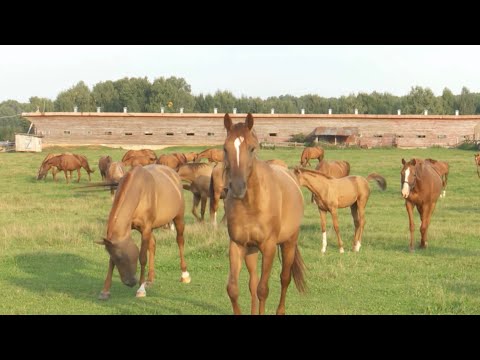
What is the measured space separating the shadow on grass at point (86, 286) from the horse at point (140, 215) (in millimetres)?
292

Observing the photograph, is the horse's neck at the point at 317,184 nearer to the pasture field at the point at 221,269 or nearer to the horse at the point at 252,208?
the pasture field at the point at 221,269

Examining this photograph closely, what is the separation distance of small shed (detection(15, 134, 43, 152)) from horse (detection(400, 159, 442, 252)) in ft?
138

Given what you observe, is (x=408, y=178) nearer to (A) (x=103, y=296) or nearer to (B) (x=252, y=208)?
(A) (x=103, y=296)

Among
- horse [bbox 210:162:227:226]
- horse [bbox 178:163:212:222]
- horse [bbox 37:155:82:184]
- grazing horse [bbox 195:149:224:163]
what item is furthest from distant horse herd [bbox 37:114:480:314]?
horse [bbox 37:155:82:184]

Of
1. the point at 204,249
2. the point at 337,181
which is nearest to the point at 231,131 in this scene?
the point at 204,249

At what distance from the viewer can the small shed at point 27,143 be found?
50625mm

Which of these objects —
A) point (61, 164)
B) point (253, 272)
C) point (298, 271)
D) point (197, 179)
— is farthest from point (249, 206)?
point (61, 164)

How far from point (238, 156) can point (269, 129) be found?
169 feet

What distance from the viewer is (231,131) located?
5840mm

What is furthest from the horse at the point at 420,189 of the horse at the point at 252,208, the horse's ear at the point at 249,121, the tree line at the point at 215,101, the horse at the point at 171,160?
the tree line at the point at 215,101

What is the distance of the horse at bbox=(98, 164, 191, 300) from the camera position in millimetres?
8234

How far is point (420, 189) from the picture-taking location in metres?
13.9

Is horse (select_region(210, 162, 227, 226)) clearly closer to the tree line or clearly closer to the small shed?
the small shed
